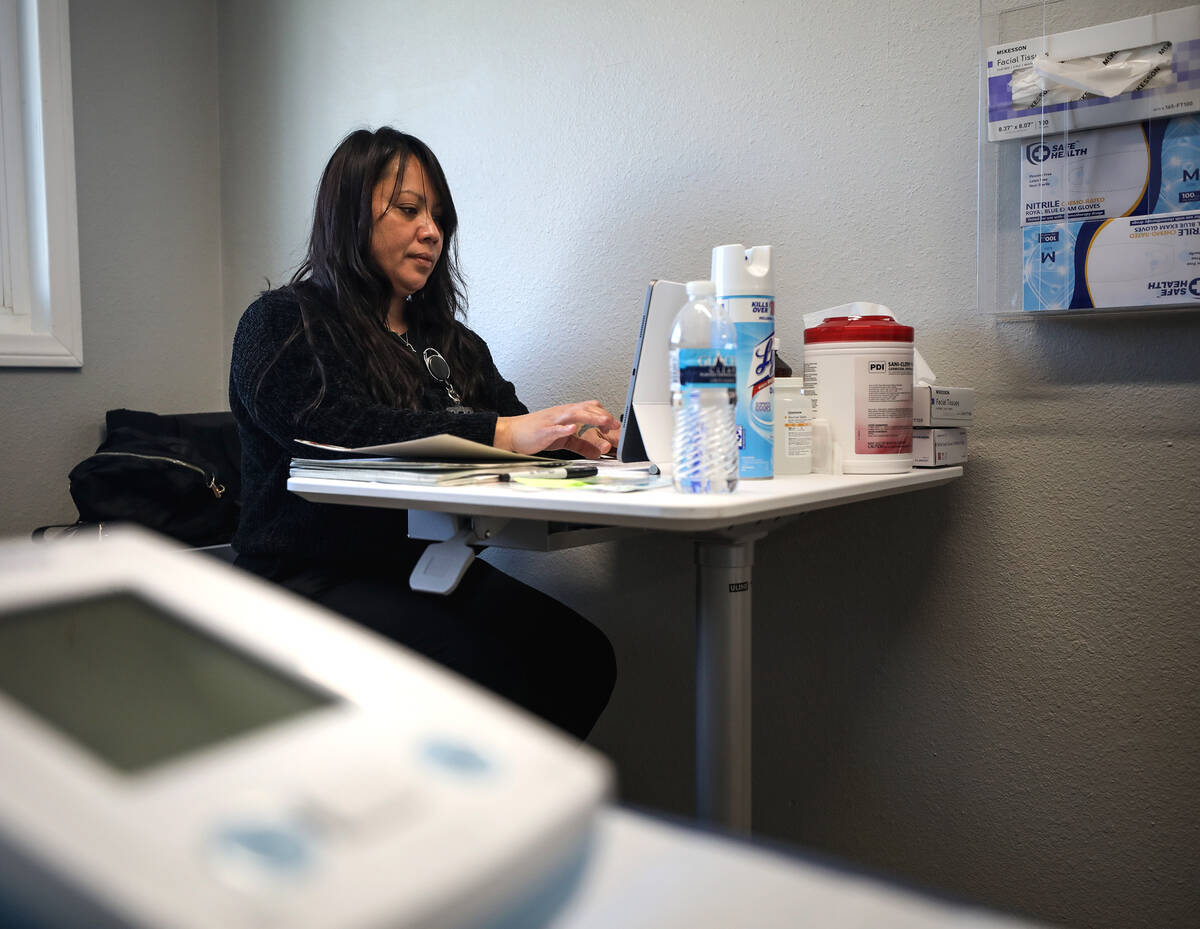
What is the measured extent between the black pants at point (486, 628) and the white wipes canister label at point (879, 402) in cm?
58

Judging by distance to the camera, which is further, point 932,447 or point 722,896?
point 932,447

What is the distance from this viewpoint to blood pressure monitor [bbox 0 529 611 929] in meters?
0.21

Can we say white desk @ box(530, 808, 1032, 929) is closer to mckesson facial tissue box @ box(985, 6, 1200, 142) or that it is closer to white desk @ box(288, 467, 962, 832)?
white desk @ box(288, 467, 962, 832)

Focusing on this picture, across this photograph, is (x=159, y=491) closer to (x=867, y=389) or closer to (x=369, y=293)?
(x=369, y=293)

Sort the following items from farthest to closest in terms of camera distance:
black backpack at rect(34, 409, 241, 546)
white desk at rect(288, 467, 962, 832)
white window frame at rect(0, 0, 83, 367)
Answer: white window frame at rect(0, 0, 83, 367) → black backpack at rect(34, 409, 241, 546) → white desk at rect(288, 467, 962, 832)

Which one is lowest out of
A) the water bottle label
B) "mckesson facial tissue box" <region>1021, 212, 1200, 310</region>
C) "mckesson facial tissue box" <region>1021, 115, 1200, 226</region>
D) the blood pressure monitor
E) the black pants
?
the black pants

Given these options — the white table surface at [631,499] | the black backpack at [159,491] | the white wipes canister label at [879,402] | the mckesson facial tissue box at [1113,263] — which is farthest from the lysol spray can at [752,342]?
the black backpack at [159,491]

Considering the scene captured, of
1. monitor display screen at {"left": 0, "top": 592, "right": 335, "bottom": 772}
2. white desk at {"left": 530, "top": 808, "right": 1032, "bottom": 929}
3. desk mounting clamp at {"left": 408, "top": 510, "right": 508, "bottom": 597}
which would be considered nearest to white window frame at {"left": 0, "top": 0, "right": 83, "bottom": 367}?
desk mounting clamp at {"left": 408, "top": 510, "right": 508, "bottom": 597}

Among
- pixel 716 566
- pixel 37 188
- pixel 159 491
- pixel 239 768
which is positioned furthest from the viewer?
pixel 37 188

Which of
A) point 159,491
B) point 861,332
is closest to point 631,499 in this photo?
point 861,332

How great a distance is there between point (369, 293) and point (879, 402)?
97 cm

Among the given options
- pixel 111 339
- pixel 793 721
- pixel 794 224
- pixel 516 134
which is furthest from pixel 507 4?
pixel 793 721

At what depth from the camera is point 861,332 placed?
51.4 inches

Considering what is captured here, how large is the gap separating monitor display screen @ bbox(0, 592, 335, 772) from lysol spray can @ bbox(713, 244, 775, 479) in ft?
3.09
